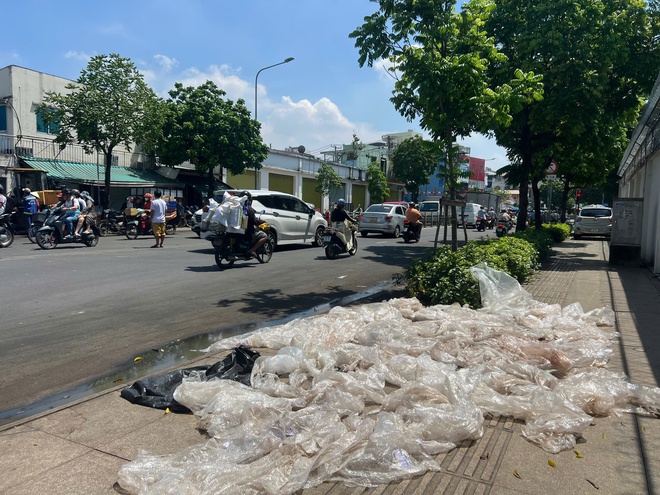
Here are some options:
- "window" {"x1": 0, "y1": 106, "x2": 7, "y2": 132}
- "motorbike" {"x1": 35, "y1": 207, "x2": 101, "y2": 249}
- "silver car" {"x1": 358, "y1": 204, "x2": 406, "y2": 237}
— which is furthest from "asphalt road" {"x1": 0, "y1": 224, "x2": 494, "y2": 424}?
"window" {"x1": 0, "y1": 106, "x2": 7, "y2": 132}

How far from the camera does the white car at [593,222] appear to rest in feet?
83.8

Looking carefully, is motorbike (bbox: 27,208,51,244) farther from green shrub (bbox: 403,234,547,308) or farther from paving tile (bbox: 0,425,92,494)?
paving tile (bbox: 0,425,92,494)

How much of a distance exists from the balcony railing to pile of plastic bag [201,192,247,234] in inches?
600

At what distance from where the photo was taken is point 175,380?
4418 mm

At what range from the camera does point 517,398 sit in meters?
3.96

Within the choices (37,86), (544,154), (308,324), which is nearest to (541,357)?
(308,324)

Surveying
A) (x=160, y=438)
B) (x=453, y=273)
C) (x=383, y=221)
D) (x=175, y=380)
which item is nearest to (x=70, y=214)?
(x=453, y=273)

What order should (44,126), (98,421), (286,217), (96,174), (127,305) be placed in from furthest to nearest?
(96,174) → (44,126) → (286,217) → (127,305) → (98,421)

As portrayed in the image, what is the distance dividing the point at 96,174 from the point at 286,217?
45.6 ft

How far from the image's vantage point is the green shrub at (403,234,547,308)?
24.7 feet

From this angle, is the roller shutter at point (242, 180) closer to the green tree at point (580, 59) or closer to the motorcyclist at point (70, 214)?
the motorcyclist at point (70, 214)

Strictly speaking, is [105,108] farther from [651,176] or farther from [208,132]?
[651,176]

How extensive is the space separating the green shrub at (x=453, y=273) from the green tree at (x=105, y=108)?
59.7ft

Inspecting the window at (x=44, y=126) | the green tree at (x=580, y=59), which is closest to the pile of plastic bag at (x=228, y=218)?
the green tree at (x=580, y=59)
